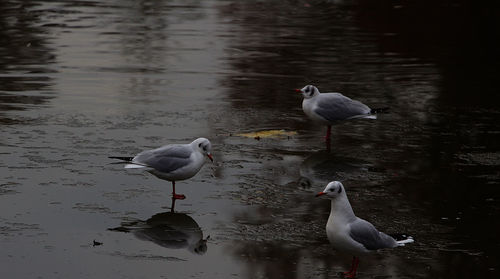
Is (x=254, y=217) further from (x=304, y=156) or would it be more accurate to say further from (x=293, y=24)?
(x=293, y=24)

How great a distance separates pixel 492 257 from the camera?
8.48 m

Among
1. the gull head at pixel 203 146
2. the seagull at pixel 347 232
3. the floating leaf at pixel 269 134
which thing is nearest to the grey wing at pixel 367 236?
the seagull at pixel 347 232

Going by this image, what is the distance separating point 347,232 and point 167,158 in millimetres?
2656

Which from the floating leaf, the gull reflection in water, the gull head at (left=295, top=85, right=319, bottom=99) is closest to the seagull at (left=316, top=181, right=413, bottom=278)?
the gull reflection in water

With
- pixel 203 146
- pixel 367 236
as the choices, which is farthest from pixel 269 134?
pixel 367 236

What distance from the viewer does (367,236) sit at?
315 inches

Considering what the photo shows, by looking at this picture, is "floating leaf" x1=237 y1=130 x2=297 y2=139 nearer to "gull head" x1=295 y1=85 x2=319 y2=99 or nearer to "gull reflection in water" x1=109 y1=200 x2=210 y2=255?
"gull head" x1=295 y1=85 x2=319 y2=99

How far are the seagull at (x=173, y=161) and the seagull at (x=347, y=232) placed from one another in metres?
2.23

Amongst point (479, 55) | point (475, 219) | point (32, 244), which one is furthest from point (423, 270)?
point (479, 55)

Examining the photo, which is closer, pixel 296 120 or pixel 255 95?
pixel 296 120

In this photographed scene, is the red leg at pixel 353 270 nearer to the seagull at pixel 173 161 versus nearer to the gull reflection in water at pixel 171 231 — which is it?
the gull reflection in water at pixel 171 231

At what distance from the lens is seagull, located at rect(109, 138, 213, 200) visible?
9891mm

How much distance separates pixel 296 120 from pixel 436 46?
325 inches

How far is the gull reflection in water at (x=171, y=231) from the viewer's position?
344 inches
